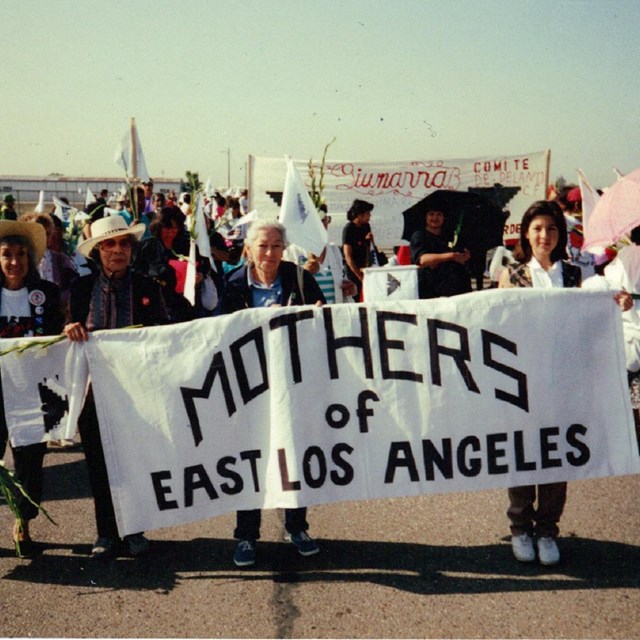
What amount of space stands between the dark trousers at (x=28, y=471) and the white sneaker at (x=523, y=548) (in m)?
2.48

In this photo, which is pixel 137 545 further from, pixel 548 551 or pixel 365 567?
pixel 548 551

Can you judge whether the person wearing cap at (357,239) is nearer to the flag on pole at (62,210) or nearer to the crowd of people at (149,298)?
the crowd of people at (149,298)

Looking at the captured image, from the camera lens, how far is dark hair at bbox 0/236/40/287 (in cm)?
424

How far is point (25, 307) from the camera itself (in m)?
4.26

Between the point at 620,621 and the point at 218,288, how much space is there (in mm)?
4445

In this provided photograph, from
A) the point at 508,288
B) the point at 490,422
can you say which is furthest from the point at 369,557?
the point at 508,288

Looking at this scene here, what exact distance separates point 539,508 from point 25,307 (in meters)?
2.88

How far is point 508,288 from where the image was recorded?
3.89m

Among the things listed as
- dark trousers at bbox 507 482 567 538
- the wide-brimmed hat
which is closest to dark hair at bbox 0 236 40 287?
the wide-brimmed hat

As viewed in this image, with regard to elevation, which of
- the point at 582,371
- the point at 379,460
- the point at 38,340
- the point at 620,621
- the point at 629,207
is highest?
the point at 629,207

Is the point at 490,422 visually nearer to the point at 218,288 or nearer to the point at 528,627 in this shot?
the point at 528,627

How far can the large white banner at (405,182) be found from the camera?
41.1ft

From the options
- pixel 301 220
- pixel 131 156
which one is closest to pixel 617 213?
pixel 301 220

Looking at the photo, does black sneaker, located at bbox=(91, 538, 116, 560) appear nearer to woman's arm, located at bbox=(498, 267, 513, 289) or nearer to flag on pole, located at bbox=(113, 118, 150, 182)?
woman's arm, located at bbox=(498, 267, 513, 289)
